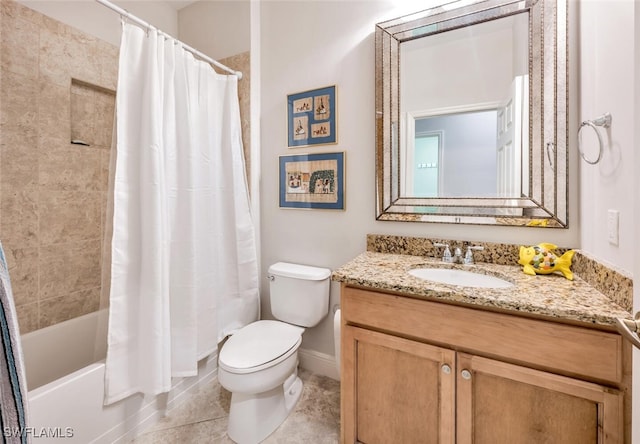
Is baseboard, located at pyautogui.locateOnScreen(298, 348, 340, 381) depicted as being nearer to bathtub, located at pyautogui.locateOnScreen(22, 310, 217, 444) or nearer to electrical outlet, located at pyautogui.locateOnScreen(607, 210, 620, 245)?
bathtub, located at pyautogui.locateOnScreen(22, 310, 217, 444)

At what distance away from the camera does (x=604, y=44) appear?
3.41ft

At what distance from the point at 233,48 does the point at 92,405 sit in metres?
2.21

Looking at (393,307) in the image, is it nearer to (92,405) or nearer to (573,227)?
(573,227)

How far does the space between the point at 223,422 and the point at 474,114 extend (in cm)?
206

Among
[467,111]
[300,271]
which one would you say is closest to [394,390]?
[300,271]

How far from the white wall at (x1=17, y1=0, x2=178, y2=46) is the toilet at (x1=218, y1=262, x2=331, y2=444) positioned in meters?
1.90

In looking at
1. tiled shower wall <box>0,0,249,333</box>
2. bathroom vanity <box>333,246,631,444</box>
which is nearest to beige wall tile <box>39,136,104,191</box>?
tiled shower wall <box>0,0,249,333</box>

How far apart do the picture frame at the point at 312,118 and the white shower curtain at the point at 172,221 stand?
0.36m

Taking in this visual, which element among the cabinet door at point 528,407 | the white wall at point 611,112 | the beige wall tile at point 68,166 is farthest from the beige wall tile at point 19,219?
the white wall at point 611,112

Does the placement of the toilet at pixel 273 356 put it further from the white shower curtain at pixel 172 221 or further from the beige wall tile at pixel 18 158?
the beige wall tile at pixel 18 158

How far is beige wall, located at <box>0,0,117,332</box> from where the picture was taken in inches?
60.2

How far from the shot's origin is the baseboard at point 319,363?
1.92 meters

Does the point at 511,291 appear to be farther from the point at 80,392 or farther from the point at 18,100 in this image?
the point at 18,100

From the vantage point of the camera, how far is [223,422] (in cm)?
156
